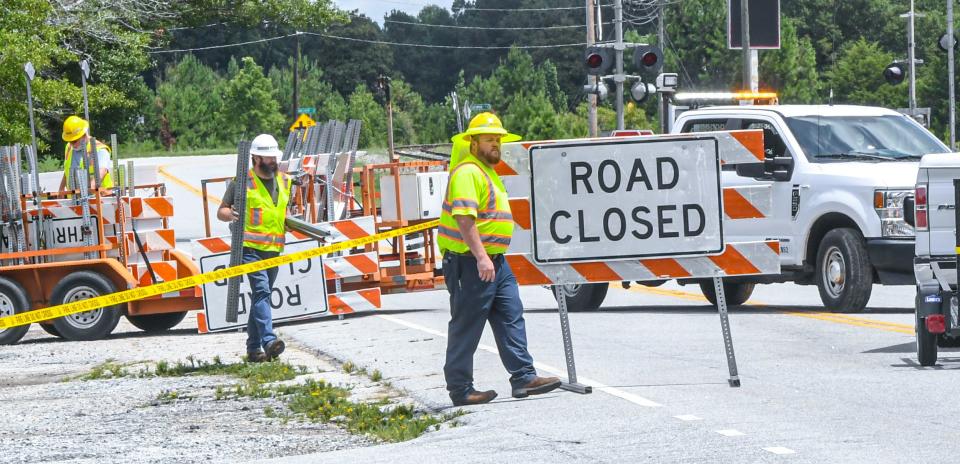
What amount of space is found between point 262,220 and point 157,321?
4.44 meters

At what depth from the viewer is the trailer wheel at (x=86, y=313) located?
1588 centimetres

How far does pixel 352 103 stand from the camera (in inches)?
3984

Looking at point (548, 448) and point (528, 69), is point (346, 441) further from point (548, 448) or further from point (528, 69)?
point (528, 69)

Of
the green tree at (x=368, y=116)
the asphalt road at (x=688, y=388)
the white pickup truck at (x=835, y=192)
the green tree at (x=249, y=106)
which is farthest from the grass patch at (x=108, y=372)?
the green tree at (x=249, y=106)

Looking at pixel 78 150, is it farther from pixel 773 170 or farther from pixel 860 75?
pixel 860 75

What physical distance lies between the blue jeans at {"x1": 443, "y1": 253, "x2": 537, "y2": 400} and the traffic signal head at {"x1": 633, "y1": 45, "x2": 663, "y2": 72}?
18264mm

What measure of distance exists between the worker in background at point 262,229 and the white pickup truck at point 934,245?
4.83 metres

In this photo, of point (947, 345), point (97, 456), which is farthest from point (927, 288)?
point (97, 456)

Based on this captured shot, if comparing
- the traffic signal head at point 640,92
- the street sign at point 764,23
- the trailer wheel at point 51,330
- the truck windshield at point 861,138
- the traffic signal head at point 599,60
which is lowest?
the trailer wheel at point 51,330

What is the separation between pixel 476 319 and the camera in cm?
962

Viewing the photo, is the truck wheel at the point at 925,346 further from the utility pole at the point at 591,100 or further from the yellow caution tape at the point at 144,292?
the utility pole at the point at 591,100

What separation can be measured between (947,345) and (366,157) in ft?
207

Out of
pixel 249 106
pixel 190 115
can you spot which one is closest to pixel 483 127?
pixel 249 106

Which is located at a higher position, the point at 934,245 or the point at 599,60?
the point at 599,60
